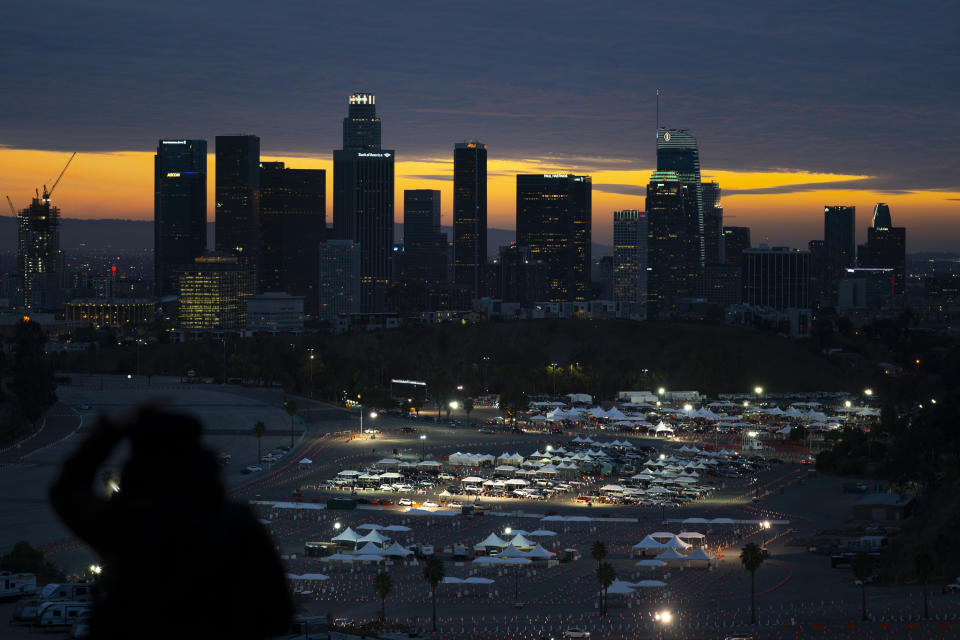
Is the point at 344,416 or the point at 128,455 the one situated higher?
the point at 128,455

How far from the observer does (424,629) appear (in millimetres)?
32719

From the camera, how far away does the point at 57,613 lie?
2942 centimetres

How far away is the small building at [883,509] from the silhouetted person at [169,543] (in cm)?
5060

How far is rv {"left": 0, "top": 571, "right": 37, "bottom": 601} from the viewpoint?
109ft

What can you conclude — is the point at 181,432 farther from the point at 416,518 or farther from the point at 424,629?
the point at 416,518

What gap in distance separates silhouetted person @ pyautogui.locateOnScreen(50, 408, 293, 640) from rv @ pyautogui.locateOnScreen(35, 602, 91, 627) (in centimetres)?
2866

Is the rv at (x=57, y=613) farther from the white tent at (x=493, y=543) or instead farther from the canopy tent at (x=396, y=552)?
the white tent at (x=493, y=543)

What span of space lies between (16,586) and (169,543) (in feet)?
111

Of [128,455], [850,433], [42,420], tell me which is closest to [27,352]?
[42,420]

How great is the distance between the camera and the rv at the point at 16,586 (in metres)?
33.3

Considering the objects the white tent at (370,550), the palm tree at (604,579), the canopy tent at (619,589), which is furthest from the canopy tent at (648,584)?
the white tent at (370,550)

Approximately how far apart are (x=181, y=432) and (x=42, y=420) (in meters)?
86.0

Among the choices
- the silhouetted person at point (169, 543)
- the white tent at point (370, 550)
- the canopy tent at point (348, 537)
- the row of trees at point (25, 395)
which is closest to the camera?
the silhouetted person at point (169, 543)

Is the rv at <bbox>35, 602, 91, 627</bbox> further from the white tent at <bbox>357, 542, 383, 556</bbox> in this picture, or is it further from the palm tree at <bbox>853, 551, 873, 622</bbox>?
the palm tree at <bbox>853, 551, 873, 622</bbox>
